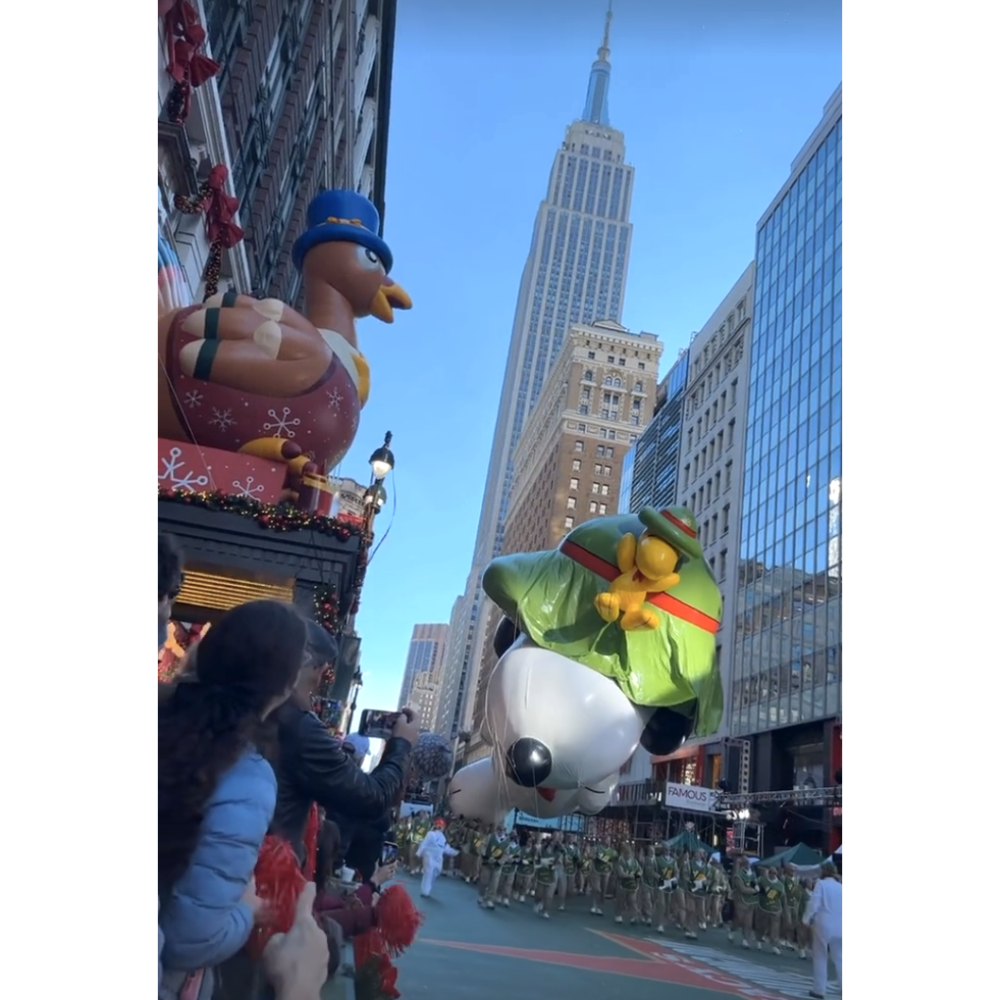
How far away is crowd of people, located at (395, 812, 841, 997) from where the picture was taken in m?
4.05

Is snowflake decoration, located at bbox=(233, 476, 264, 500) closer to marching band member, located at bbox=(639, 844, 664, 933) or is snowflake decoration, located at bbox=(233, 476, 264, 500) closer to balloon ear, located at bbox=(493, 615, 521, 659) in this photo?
balloon ear, located at bbox=(493, 615, 521, 659)

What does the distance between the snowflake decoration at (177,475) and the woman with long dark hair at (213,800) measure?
1.27 m

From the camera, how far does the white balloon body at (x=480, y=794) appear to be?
3135mm

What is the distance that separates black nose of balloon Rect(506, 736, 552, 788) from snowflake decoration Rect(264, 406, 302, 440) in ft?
5.68

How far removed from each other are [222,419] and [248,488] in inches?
16.3

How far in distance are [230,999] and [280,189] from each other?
50.6ft

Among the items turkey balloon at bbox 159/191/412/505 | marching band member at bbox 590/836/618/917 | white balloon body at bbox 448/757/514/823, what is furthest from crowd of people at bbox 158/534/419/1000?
marching band member at bbox 590/836/618/917

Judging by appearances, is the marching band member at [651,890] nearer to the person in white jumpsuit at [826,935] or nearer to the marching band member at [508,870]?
the marching band member at [508,870]

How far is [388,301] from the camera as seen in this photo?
394 cm

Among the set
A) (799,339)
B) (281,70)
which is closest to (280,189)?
(281,70)

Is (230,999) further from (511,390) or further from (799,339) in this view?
(799,339)

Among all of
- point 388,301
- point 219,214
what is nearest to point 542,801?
point 388,301

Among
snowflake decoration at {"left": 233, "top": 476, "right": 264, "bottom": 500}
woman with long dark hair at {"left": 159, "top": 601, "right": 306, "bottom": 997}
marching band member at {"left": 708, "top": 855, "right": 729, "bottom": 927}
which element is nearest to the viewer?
woman with long dark hair at {"left": 159, "top": 601, "right": 306, "bottom": 997}

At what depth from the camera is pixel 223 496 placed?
2990 millimetres
